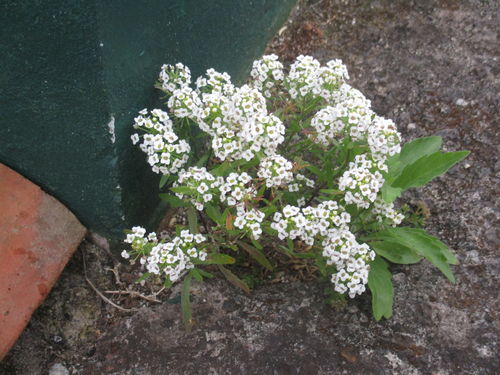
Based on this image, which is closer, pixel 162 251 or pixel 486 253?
pixel 162 251

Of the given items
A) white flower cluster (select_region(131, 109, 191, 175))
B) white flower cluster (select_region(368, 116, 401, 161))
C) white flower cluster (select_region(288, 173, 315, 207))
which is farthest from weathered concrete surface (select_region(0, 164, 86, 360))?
white flower cluster (select_region(368, 116, 401, 161))

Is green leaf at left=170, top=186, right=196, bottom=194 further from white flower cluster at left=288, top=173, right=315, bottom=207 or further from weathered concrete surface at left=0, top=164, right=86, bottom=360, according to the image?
weathered concrete surface at left=0, top=164, right=86, bottom=360

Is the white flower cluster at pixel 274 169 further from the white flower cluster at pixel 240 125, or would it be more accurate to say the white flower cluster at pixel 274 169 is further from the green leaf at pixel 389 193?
the green leaf at pixel 389 193

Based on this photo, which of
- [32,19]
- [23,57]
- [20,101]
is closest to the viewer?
[32,19]

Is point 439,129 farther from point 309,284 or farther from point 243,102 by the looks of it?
point 243,102

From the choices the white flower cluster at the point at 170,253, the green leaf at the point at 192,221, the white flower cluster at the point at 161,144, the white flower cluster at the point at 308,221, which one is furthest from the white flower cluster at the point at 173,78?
the white flower cluster at the point at 308,221

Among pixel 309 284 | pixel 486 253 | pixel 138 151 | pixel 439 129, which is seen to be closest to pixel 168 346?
pixel 309 284

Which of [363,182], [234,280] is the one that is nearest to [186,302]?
[234,280]
